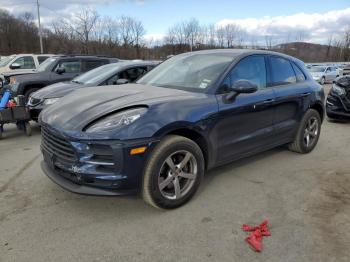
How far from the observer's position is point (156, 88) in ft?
14.0

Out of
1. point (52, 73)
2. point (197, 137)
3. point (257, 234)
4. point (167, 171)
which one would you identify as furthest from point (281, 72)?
point (52, 73)

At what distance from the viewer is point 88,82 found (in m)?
7.33

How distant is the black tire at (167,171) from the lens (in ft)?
11.0

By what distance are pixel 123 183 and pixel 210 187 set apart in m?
1.48

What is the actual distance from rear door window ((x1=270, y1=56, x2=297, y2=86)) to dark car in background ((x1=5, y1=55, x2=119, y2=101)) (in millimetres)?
6452

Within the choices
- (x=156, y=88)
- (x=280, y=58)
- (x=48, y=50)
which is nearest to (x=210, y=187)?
(x=156, y=88)

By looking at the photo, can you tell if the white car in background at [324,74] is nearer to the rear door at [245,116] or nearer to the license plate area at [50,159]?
the rear door at [245,116]

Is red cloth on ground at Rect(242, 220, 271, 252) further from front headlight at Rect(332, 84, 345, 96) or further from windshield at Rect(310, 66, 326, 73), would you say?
windshield at Rect(310, 66, 326, 73)

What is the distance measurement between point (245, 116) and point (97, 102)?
1835 millimetres

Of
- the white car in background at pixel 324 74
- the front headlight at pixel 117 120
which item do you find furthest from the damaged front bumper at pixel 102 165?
the white car in background at pixel 324 74

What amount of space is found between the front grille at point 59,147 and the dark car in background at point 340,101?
736cm

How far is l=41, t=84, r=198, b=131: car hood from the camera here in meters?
3.41

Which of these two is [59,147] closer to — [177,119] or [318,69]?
[177,119]

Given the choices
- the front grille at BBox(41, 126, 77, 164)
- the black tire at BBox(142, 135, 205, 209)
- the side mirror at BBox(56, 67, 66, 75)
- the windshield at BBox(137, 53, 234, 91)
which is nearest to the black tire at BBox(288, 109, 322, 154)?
the windshield at BBox(137, 53, 234, 91)
